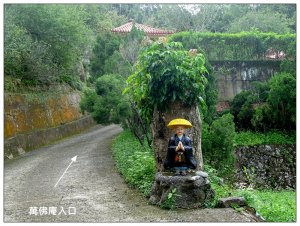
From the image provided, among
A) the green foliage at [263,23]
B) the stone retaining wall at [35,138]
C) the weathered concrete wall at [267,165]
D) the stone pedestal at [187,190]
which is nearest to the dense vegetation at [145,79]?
the stone pedestal at [187,190]

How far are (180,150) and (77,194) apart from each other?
2.78 meters

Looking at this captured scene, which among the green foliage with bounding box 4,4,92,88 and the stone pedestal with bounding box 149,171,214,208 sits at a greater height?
the green foliage with bounding box 4,4,92,88

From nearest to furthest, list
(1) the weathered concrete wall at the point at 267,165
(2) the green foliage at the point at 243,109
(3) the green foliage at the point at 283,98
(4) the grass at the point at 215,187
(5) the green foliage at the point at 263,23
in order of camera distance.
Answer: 1. (4) the grass at the point at 215,187
2. (1) the weathered concrete wall at the point at 267,165
3. (3) the green foliage at the point at 283,98
4. (2) the green foliage at the point at 243,109
5. (5) the green foliage at the point at 263,23

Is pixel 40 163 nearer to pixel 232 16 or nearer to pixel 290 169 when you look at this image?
pixel 290 169

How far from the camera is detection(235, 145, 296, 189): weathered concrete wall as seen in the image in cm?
1427

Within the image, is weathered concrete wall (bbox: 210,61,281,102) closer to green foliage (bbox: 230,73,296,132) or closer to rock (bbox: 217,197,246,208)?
green foliage (bbox: 230,73,296,132)

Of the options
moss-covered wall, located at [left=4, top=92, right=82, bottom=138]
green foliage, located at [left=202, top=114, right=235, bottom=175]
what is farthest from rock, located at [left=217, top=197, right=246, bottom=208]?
moss-covered wall, located at [left=4, top=92, right=82, bottom=138]

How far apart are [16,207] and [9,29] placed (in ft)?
27.3

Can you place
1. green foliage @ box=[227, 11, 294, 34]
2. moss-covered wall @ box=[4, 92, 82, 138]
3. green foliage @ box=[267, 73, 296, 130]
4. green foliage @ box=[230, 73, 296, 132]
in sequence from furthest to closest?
green foliage @ box=[227, 11, 294, 34], green foliage @ box=[230, 73, 296, 132], green foliage @ box=[267, 73, 296, 130], moss-covered wall @ box=[4, 92, 82, 138]

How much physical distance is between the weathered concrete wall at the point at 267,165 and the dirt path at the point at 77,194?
489 cm

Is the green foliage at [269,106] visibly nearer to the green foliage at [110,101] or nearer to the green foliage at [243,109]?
the green foliage at [243,109]

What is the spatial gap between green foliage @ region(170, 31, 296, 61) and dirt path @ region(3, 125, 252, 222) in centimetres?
963

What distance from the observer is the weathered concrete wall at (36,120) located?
1457 centimetres

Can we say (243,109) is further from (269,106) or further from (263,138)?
(263,138)
